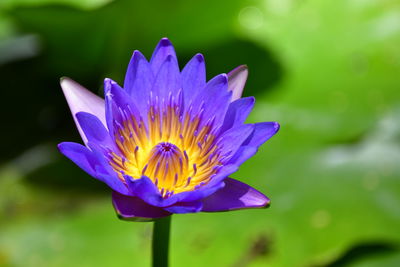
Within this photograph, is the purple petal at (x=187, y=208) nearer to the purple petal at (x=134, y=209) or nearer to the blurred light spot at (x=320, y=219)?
the purple petal at (x=134, y=209)

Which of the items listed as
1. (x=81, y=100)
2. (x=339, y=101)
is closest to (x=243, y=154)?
(x=81, y=100)

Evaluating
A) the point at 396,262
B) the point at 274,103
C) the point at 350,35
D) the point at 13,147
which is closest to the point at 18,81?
the point at 13,147

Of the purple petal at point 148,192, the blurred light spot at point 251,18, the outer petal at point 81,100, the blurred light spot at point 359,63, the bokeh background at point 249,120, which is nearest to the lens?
the purple petal at point 148,192

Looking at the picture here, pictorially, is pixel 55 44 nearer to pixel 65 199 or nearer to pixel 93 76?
pixel 93 76

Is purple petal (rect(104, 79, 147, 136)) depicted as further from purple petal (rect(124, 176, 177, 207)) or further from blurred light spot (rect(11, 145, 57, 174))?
blurred light spot (rect(11, 145, 57, 174))

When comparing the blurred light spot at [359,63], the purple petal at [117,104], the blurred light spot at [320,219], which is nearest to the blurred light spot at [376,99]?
the blurred light spot at [359,63]
